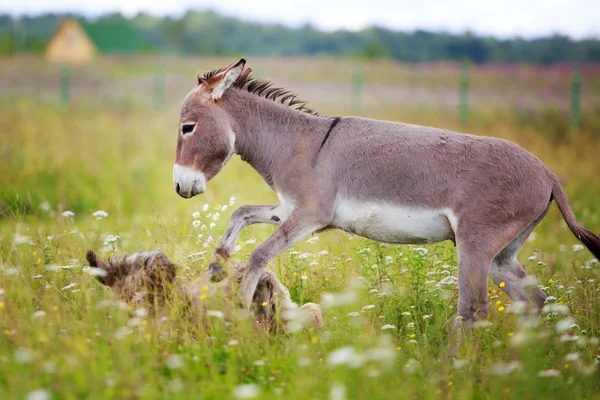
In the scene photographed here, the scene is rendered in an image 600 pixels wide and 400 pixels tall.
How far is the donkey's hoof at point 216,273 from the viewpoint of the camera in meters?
4.88

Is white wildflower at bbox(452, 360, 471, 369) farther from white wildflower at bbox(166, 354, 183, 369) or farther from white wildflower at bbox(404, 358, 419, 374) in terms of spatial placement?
white wildflower at bbox(166, 354, 183, 369)

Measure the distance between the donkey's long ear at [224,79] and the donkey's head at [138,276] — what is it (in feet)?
4.37

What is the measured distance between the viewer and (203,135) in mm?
5148

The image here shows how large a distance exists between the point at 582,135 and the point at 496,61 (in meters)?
17.5

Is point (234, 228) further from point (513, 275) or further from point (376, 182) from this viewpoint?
point (513, 275)

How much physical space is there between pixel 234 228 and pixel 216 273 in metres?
0.40

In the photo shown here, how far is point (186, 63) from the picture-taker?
36.0 metres

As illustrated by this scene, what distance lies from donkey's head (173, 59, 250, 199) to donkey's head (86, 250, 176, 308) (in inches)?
22.6

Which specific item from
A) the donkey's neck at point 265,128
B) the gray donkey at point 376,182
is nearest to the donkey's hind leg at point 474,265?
the gray donkey at point 376,182

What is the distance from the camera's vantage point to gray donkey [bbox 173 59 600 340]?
4.82m

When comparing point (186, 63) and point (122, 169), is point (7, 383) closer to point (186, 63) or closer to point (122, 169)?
point (122, 169)

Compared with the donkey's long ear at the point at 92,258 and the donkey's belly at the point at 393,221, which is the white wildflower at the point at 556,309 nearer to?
the donkey's belly at the point at 393,221

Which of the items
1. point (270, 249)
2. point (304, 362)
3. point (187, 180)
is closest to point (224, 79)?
point (187, 180)

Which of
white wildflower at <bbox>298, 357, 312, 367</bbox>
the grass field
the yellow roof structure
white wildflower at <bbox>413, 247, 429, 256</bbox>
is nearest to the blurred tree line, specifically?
the yellow roof structure
